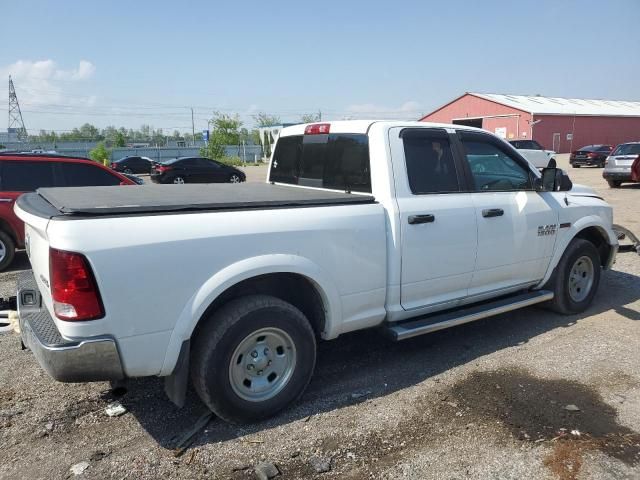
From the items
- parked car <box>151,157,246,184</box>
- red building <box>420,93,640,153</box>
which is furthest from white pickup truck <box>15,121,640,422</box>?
red building <box>420,93,640,153</box>

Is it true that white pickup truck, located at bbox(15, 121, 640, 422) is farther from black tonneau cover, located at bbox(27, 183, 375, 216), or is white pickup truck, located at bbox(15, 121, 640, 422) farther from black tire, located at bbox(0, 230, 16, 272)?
black tire, located at bbox(0, 230, 16, 272)

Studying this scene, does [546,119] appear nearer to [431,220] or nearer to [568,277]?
[568,277]

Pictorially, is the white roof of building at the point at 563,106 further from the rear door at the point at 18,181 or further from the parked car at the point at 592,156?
the rear door at the point at 18,181

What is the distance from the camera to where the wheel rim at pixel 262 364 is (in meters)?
3.23

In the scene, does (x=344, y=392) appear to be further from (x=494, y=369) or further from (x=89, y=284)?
(x=89, y=284)

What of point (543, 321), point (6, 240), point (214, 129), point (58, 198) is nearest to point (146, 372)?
point (58, 198)

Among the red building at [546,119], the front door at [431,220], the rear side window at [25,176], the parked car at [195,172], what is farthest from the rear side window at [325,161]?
the red building at [546,119]

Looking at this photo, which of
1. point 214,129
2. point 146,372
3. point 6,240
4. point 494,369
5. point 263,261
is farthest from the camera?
point 214,129

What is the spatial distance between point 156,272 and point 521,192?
3.39 metres

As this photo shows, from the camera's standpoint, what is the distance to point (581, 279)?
5.45 meters

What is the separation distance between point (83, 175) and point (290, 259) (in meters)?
6.22

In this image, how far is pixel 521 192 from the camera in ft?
15.2

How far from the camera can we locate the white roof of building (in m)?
49.2

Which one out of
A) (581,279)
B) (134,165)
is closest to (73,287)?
(581,279)
